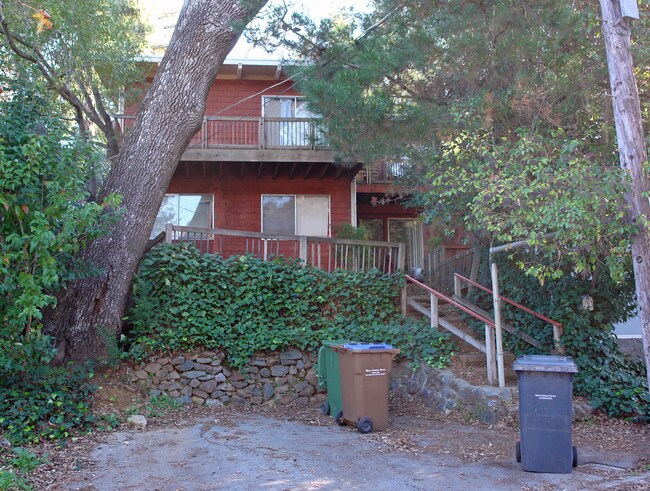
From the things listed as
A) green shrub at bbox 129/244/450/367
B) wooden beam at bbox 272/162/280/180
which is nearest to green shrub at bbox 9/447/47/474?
green shrub at bbox 129/244/450/367

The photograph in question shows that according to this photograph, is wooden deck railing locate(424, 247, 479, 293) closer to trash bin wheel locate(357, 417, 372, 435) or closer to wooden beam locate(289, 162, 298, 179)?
wooden beam locate(289, 162, 298, 179)

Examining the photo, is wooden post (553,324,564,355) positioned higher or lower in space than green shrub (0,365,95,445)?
higher

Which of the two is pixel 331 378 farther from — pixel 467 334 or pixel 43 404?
pixel 43 404

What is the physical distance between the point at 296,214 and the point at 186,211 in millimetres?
2766

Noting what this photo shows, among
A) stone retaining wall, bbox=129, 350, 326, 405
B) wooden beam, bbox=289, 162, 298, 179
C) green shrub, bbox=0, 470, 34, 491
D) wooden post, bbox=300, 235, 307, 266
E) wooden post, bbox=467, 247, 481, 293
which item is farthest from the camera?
wooden beam, bbox=289, 162, 298, 179

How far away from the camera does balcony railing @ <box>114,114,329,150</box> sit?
49.3 ft

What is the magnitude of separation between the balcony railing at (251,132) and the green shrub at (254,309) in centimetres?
436

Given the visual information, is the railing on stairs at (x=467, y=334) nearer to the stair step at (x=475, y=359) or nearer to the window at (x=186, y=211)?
the stair step at (x=475, y=359)

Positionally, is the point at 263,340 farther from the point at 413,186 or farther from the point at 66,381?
the point at 413,186

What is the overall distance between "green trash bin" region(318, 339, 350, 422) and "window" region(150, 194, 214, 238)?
7.41 meters

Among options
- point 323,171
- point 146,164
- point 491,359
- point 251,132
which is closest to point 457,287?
point 491,359

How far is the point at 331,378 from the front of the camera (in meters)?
9.13

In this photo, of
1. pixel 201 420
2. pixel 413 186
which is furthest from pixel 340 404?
pixel 413 186

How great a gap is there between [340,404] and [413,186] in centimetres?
506
